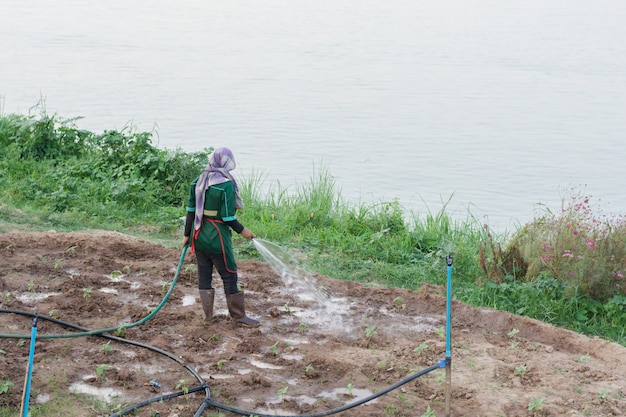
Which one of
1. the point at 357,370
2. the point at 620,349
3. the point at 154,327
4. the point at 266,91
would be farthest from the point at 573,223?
the point at 266,91

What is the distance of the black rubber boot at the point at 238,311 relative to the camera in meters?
7.34

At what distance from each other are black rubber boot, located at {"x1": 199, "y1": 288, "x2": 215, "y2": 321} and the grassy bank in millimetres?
2029

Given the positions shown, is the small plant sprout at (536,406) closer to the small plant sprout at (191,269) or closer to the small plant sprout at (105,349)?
the small plant sprout at (105,349)

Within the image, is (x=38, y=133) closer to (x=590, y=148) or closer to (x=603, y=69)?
(x=590, y=148)

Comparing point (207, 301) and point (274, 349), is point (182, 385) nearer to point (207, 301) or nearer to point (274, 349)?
point (274, 349)

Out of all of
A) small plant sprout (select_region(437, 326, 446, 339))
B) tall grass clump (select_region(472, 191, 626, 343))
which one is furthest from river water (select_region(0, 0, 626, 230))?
small plant sprout (select_region(437, 326, 446, 339))

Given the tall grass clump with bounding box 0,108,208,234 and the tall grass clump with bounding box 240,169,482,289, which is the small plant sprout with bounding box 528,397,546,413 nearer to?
the tall grass clump with bounding box 240,169,482,289

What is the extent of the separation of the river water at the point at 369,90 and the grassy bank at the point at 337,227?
6.80 feet

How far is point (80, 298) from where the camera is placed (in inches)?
308

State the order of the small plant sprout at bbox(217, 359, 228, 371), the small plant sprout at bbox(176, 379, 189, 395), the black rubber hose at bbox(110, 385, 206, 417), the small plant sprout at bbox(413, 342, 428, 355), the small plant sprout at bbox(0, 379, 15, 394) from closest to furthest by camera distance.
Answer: the black rubber hose at bbox(110, 385, 206, 417) → the small plant sprout at bbox(0, 379, 15, 394) → the small plant sprout at bbox(176, 379, 189, 395) → the small plant sprout at bbox(217, 359, 228, 371) → the small plant sprout at bbox(413, 342, 428, 355)

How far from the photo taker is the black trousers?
285 inches

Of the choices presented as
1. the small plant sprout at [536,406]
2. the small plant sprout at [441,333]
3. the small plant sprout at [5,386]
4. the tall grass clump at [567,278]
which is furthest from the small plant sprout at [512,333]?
the small plant sprout at [5,386]

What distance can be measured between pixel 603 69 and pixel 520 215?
1372 centimetres

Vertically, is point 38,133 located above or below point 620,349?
above
